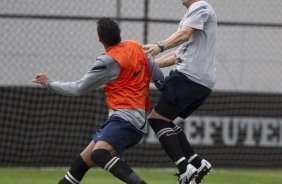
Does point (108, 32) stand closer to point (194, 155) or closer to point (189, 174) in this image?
point (189, 174)

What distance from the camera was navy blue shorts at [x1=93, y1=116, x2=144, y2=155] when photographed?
6.98 metres

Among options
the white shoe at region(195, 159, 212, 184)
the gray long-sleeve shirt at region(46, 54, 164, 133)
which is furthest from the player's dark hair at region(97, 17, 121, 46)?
the white shoe at region(195, 159, 212, 184)

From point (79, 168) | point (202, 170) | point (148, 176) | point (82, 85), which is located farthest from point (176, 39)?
point (148, 176)

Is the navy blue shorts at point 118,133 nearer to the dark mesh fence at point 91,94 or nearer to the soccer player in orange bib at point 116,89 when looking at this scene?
the soccer player in orange bib at point 116,89

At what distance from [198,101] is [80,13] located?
4.56 meters

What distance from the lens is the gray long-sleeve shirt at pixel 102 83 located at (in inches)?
273

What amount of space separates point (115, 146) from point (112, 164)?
0.18 meters

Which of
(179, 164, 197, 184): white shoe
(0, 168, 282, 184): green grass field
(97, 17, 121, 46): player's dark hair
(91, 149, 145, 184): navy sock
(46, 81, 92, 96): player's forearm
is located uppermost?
(97, 17, 121, 46): player's dark hair

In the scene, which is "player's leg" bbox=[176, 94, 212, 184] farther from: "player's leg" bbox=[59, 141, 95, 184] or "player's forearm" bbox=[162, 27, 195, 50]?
"player's leg" bbox=[59, 141, 95, 184]

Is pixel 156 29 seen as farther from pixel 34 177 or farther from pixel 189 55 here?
pixel 189 55

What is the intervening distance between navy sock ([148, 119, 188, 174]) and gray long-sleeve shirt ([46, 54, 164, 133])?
2.05 ft

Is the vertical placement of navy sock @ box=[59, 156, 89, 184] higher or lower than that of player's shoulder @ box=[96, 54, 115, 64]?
lower

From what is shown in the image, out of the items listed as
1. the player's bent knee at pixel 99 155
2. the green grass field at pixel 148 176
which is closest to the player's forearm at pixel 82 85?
the player's bent knee at pixel 99 155

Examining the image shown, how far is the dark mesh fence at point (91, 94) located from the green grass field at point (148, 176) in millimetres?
394
